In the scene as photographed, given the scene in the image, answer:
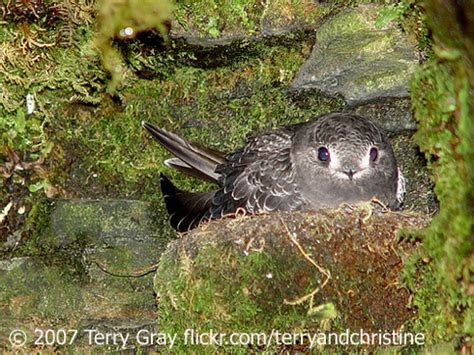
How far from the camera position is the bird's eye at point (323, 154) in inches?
205

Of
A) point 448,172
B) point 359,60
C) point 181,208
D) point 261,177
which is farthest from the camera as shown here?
point 261,177

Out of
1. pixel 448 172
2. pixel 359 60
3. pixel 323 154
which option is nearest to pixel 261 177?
pixel 323 154

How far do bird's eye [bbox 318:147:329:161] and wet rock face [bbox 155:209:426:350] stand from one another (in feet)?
2.31

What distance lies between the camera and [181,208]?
203 inches

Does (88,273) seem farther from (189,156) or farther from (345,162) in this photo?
(345,162)

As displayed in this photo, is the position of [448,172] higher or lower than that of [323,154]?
higher

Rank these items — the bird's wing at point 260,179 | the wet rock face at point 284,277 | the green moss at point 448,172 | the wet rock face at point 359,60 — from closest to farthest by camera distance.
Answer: the green moss at point 448,172
the wet rock face at point 284,277
the wet rock face at point 359,60
the bird's wing at point 260,179

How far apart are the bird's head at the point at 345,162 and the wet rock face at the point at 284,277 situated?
23.0 inches

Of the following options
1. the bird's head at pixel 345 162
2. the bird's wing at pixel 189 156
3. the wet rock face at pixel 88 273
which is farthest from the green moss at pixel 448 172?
the wet rock face at pixel 88 273

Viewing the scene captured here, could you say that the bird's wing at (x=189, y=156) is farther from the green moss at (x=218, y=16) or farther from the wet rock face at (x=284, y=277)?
the wet rock face at (x=284, y=277)

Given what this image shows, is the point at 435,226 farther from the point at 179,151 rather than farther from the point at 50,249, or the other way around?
the point at 50,249

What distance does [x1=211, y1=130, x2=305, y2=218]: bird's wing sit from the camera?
5.17m

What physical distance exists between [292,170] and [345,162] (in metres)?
→ 0.32

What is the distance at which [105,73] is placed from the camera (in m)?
5.15
